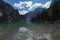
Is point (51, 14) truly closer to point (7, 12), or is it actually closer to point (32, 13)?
point (32, 13)

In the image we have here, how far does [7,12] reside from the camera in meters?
7.07

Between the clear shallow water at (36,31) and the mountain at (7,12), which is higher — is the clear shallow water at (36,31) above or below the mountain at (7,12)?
below

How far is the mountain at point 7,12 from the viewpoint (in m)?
6.91

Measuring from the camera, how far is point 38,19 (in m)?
7.04

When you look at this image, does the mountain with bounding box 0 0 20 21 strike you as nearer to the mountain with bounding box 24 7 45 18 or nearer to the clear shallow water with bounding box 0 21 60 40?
the mountain with bounding box 24 7 45 18

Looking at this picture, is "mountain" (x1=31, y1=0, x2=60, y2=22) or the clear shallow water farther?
"mountain" (x1=31, y1=0, x2=60, y2=22)

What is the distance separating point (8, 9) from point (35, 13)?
1.16 meters

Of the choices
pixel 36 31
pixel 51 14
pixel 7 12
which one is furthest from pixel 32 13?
pixel 36 31

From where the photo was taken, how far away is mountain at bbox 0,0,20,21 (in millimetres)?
6906

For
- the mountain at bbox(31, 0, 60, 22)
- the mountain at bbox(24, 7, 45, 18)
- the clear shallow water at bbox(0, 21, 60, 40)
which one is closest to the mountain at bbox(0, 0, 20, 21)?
the mountain at bbox(24, 7, 45, 18)

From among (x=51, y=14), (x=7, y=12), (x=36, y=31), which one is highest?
(x=7, y=12)

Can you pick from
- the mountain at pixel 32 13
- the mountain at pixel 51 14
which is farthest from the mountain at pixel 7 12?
A: the mountain at pixel 51 14

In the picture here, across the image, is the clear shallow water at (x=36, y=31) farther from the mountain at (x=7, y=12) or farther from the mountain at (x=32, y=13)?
the mountain at (x=7, y=12)

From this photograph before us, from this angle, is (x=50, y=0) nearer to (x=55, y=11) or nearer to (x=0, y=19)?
(x=55, y=11)
